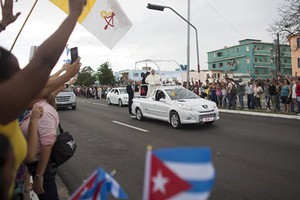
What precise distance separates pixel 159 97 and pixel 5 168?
1181 centimetres

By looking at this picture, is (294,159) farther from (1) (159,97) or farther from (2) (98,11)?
(1) (159,97)

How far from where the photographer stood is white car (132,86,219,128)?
1136 cm

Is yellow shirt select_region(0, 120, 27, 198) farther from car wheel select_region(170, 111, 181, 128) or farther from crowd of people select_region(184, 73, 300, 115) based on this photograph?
crowd of people select_region(184, 73, 300, 115)

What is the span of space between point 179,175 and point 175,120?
10416mm

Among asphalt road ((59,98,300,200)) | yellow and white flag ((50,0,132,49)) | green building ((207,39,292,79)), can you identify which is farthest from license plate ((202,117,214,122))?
green building ((207,39,292,79))

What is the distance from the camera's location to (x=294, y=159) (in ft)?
22.0

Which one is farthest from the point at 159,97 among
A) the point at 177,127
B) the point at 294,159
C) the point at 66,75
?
the point at 66,75

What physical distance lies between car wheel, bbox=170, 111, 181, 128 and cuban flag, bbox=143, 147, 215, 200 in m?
10.2

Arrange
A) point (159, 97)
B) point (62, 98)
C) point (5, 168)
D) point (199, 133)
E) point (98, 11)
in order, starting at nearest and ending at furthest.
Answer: point (5, 168), point (98, 11), point (199, 133), point (159, 97), point (62, 98)

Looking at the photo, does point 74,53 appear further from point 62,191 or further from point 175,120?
point 175,120

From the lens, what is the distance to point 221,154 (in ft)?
24.3

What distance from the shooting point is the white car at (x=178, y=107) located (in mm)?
11361

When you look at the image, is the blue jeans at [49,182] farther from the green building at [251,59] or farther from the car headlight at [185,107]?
the green building at [251,59]

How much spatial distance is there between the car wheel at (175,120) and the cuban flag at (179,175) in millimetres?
10174
